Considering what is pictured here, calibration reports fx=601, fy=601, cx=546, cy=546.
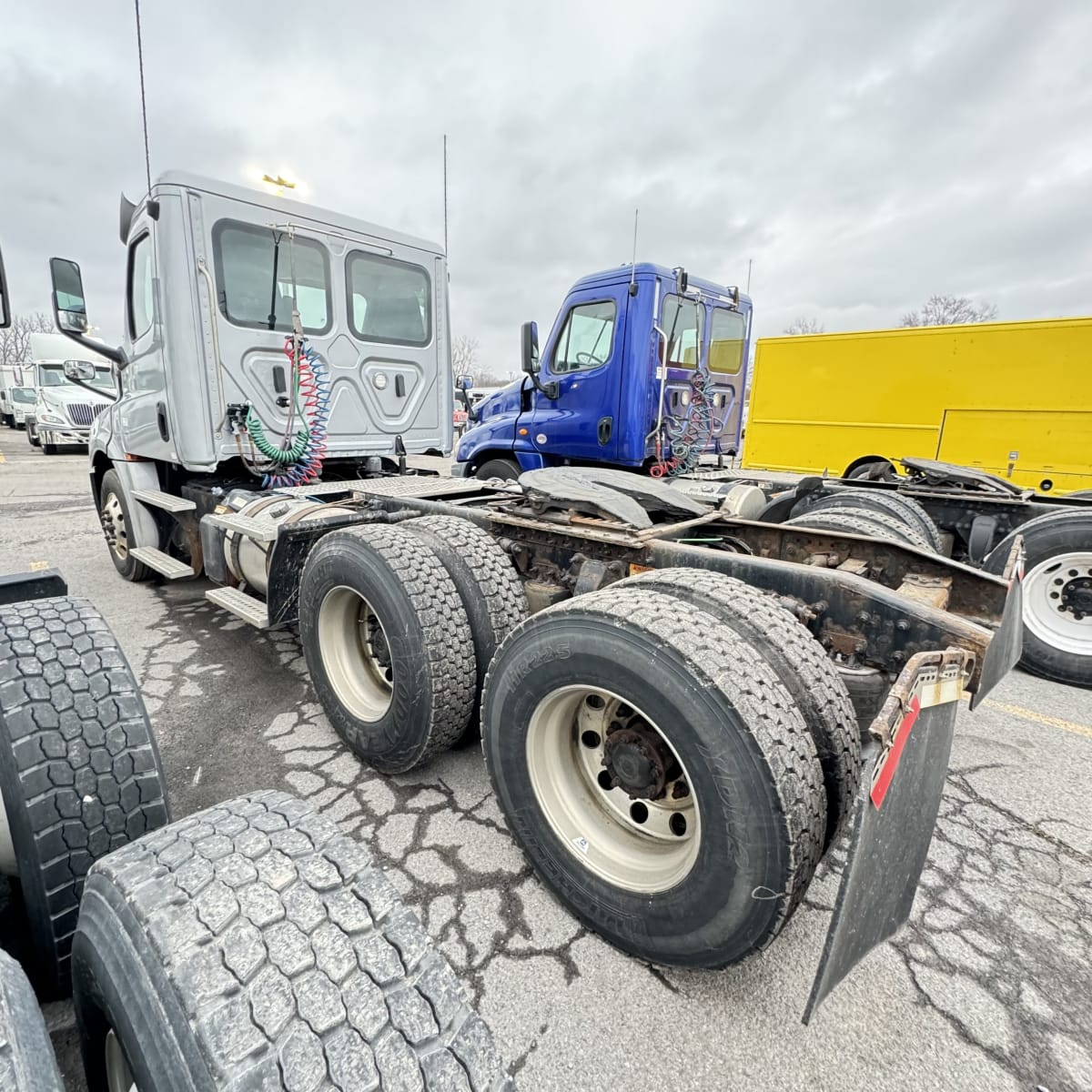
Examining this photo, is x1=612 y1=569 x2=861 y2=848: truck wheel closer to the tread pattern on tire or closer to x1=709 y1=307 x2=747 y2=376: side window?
the tread pattern on tire

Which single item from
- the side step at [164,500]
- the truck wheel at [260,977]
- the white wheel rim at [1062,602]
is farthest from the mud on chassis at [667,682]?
the white wheel rim at [1062,602]

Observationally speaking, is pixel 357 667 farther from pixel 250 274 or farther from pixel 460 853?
pixel 250 274

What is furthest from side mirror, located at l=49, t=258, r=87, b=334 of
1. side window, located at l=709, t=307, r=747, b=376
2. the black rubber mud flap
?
side window, located at l=709, t=307, r=747, b=376

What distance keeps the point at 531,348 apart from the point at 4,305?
5083 mm

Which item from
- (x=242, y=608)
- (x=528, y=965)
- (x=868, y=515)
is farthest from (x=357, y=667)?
(x=868, y=515)

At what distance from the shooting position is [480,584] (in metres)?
2.71

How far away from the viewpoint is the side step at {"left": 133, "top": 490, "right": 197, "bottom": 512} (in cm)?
474

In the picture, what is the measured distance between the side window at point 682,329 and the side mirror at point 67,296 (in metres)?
5.02

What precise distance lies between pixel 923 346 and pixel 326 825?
9.30m

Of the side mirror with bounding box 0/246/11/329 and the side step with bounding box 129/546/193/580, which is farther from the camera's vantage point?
the side step with bounding box 129/546/193/580

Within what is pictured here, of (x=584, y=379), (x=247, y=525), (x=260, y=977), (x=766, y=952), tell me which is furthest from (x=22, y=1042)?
(x=584, y=379)

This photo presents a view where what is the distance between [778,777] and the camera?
1.49m

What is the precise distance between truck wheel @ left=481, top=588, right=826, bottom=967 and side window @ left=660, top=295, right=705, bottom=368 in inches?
204

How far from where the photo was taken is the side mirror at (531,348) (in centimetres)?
686
